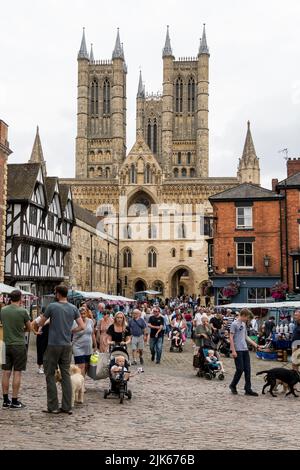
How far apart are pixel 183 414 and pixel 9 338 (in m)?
2.58

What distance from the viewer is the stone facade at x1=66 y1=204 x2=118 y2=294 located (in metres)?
41.9

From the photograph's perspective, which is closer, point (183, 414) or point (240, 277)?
point (183, 414)

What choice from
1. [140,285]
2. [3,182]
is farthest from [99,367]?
[140,285]

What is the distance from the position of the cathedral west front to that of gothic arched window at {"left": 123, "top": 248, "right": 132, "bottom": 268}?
0.13 meters

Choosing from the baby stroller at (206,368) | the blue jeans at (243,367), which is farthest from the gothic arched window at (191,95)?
the blue jeans at (243,367)

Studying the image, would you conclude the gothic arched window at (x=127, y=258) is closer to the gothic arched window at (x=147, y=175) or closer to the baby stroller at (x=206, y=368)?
the gothic arched window at (x=147, y=175)

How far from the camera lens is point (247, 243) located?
32.3 meters

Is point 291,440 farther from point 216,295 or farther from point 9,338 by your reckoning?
point 216,295

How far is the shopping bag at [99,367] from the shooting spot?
9805 mm

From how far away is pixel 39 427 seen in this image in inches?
272

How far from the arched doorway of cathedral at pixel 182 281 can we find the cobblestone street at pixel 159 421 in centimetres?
5293

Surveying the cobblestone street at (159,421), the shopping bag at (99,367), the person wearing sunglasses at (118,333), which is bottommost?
the cobblestone street at (159,421)

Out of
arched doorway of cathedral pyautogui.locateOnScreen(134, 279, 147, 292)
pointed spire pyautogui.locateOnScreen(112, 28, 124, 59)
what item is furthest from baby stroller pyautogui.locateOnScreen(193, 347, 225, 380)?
pointed spire pyautogui.locateOnScreen(112, 28, 124, 59)

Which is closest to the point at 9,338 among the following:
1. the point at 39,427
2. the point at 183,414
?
the point at 39,427
